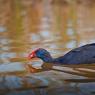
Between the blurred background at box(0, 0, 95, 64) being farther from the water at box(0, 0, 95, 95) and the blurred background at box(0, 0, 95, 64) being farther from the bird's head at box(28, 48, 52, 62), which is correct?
the bird's head at box(28, 48, 52, 62)

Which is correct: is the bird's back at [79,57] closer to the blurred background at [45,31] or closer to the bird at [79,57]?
the bird at [79,57]

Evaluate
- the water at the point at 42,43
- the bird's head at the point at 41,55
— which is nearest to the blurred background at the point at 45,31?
the water at the point at 42,43

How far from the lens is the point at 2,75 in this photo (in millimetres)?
8922

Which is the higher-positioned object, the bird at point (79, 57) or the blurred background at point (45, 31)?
the blurred background at point (45, 31)

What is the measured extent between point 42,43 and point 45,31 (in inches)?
111

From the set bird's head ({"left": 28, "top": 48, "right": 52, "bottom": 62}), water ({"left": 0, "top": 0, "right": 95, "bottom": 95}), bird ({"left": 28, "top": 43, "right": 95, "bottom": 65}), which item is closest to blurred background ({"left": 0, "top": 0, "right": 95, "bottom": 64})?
water ({"left": 0, "top": 0, "right": 95, "bottom": 95})

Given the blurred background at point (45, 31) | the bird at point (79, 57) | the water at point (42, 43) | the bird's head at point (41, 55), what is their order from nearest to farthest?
1. the water at point (42, 43)
2. the bird at point (79, 57)
3. the bird's head at point (41, 55)
4. the blurred background at point (45, 31)

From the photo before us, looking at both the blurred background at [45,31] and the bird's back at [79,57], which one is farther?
the blurred background at [45,31]

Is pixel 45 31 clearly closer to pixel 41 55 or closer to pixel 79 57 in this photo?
pixel 41 55

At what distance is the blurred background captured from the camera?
1198 centimetres

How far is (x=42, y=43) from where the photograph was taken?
42.7ft

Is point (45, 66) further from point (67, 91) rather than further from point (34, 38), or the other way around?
point (34, 38)

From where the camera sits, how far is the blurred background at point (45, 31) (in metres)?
12.0

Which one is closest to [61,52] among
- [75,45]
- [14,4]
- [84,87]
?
[75,45]
